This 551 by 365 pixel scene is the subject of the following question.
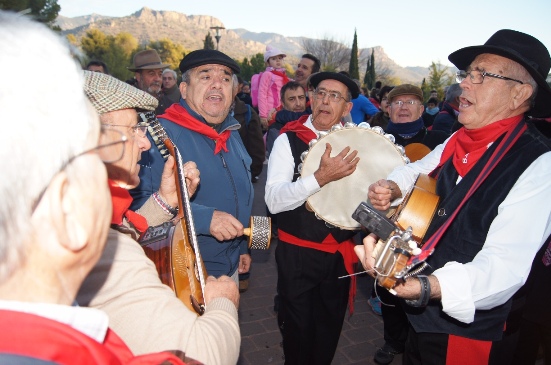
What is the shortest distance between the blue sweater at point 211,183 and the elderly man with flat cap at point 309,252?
1.41 feet

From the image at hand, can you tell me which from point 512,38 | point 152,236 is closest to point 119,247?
point 152,236

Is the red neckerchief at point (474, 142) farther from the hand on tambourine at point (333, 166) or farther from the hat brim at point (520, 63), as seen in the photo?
the hand on tambourine at point (333, 166)

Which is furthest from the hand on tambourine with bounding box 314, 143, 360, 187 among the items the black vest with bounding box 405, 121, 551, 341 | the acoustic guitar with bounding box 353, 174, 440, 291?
the black vest with bounding box 405, 121, 551, 341

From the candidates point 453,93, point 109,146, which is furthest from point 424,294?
point 453,93

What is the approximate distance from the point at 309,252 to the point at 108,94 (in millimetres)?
2104

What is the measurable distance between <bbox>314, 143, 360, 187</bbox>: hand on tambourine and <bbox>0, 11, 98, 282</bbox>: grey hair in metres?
2.25

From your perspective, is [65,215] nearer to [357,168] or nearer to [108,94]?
[108,94]

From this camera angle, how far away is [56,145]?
0.78 meters

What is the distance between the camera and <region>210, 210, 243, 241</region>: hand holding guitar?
243 cm

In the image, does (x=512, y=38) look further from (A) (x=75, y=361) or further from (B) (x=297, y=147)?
(A) (x=75, y=361)

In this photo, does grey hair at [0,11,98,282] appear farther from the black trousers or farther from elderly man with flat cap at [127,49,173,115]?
elderly man with flat cap at [127,49,173,115]

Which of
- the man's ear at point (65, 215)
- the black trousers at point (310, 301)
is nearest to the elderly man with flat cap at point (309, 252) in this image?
the black trousers at point (310, 301)

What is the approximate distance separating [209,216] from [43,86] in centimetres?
175

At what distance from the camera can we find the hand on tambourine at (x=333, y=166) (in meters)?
2.97
